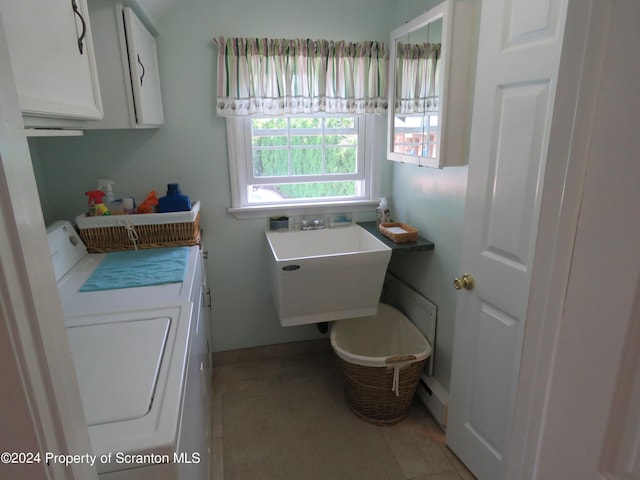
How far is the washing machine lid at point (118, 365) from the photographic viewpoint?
2.78ft

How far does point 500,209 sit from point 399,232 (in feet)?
2.64

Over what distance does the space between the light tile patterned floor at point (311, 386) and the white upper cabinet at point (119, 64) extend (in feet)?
5.19

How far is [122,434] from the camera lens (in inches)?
30.7

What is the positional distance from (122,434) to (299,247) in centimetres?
175

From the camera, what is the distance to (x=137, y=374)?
0.95 meters

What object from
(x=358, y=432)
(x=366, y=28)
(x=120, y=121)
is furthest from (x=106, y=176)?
(x=358, y=432)

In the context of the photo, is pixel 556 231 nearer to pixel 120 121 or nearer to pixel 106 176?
pixel 120 121

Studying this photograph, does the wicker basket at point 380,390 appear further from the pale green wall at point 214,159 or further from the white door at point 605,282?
the white door at point 605,282

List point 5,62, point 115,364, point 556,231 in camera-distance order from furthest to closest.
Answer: point 115,364 < point 556,231 < point 5,62

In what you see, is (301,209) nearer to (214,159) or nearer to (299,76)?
(214,159)

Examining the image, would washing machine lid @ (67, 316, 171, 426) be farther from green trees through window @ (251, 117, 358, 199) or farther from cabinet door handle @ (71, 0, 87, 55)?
green trees through window @ (251, 117, 358, 199)

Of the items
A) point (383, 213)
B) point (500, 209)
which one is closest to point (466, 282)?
point (500, 209)

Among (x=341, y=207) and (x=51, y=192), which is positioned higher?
(x=51, y=192)

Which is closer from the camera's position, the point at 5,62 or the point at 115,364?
the point at 5,62
